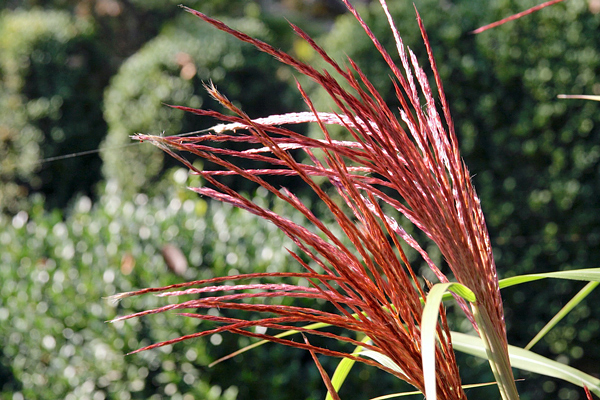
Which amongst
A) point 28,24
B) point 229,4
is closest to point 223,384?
point 28,24

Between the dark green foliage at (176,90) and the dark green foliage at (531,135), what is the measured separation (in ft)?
4.88

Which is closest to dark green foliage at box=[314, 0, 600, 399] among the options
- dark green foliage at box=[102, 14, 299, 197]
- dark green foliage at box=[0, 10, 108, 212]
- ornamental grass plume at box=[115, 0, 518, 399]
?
dark green foliage at box=[102, 14, 299, 197]

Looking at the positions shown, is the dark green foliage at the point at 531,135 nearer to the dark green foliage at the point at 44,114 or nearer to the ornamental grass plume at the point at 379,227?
the ornamental grass plume at the point at 379,227

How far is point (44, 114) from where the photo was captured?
21.5 ft

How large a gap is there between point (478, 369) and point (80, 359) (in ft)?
6.48

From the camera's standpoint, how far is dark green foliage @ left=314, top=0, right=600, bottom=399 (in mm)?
3512

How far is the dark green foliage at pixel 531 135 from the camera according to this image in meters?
3.51

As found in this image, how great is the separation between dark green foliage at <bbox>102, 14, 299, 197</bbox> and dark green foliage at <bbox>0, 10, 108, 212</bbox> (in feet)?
4.87

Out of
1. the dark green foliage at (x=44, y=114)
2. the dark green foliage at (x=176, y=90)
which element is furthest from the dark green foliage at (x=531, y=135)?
the dark green foliage at (x=44, y=114)

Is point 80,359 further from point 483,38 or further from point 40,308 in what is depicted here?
point 483,38

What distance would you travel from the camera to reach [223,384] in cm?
259

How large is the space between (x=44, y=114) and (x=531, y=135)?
530cm

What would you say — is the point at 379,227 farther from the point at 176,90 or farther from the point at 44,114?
the point at 44,114

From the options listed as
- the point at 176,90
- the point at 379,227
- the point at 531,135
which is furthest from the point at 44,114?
the point at 379,227
